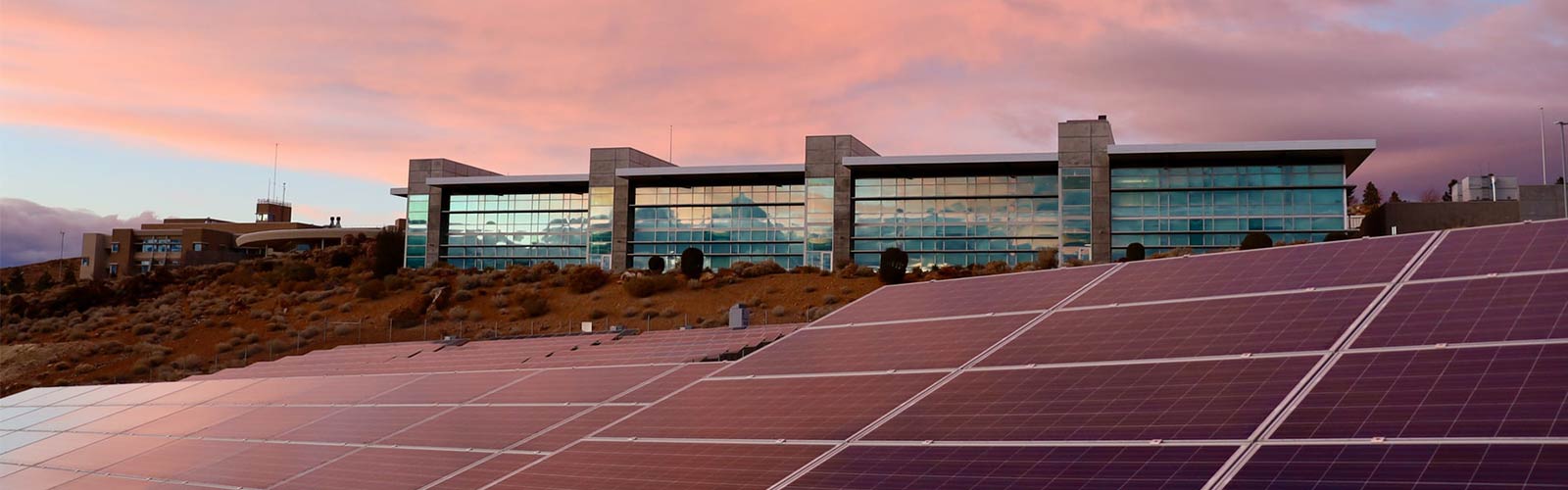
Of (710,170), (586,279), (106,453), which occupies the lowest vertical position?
(106,453)

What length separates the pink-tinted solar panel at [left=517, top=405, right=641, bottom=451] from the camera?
25875mm

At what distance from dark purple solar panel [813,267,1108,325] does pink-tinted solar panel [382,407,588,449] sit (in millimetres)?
7979

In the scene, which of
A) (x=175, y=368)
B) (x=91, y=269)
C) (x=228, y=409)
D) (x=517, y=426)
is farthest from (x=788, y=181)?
(x=91, y=269)

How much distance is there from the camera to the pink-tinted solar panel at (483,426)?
27547 millimetres

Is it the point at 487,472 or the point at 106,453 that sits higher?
the point at 487,472

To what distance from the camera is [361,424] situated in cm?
3253

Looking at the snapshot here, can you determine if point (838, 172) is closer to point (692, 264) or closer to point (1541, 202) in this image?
point (692, 264)

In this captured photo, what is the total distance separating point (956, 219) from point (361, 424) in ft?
184

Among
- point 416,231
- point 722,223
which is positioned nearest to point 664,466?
point 722,223

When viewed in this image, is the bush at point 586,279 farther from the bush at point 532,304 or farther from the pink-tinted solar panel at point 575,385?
the pink-tinted solar panel at point 575,385

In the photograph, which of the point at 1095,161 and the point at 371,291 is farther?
the point at 371,291

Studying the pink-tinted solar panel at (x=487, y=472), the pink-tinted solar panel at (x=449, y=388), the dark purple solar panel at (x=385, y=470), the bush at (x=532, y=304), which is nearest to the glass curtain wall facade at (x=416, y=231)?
the bush at (x=532, y=304)

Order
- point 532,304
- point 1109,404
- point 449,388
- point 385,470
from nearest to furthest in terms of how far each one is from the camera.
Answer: point 1109,404
point 385,470
point 449,388
point 532,304

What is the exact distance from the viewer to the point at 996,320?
2638 cm
